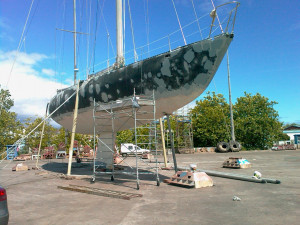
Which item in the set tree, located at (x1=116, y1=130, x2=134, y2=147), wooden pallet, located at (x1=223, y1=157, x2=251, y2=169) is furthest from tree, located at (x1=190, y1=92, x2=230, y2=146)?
wooden pallet, located at (x1=223, y1=157, x2=251, y2=169)

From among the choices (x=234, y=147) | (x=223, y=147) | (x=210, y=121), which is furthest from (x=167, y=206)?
(x=210, y=121)

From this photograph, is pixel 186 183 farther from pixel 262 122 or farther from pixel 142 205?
pixel 262 122

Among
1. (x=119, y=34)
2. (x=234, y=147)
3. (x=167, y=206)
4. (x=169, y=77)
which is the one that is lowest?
(x=167, y=206)

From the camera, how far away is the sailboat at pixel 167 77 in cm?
914

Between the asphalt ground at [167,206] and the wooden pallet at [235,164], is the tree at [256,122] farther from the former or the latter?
the asphalt ground at [167,206]

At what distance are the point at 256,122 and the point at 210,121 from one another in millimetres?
7472

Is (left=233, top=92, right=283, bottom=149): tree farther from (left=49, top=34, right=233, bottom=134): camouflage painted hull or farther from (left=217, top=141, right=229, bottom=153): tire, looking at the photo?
(left=49, top=34, right=233, bottom=134): camouflage painted hull

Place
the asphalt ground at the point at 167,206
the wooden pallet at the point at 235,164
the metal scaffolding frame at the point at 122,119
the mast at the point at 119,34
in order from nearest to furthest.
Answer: the asphalt ground at the point at 167,206
the metal scaffolding frame at the point at 122,119
the mast at the point at 119,34
the wooden pallet at the point at 235,164

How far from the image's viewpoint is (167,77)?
387 inches

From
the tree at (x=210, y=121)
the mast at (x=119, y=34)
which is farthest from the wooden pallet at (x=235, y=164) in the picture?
the tree at (x=210, y=121)

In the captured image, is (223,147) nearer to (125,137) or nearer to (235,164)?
(125,137)

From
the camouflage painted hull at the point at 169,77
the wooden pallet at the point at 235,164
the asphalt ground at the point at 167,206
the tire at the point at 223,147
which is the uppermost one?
the camouflage painted hull at the point at 169,77

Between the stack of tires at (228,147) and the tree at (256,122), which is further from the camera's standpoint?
the tree at (256,122)

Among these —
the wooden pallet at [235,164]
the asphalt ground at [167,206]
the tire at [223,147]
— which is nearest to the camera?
the asphalt ground at [167,206]
